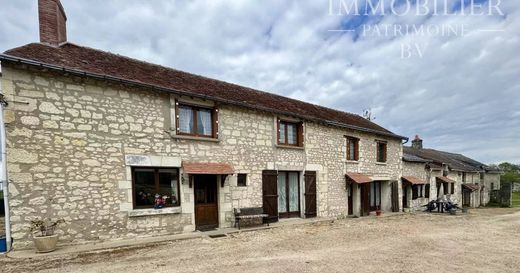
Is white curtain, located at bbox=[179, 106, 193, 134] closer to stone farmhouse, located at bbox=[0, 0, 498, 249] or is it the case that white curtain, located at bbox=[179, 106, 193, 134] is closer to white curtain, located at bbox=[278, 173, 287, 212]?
stone farmhouse, located at bbox=[0, 0, 498, 249]

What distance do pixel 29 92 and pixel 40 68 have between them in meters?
0.60

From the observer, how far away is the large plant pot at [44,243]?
219 inches

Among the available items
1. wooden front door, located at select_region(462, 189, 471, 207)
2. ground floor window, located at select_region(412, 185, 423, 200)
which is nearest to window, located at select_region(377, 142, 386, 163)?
ground floor window, located at select_region(412, 185, 423, 200)

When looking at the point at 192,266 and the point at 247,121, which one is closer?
the point at 192,266

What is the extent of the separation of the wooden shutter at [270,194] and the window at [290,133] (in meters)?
1.45

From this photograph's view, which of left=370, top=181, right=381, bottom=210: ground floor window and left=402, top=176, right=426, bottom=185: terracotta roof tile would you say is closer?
left=370, top=181, right=381, bottom=210: ground floor window

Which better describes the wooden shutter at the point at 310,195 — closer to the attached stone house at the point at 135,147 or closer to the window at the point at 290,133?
the attached stone house at the point at 135,147

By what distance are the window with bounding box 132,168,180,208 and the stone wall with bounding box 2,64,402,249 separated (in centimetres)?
23

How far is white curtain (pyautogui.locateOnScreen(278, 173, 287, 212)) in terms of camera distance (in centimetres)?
1040

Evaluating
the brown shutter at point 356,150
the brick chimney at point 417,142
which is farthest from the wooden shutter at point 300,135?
the brick chimney at point 417,142

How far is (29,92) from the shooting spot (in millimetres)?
5906

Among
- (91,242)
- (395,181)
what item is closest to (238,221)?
(91,242)

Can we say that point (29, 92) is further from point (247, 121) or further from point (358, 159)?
point (358, 159)

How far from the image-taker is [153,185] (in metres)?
7.48
